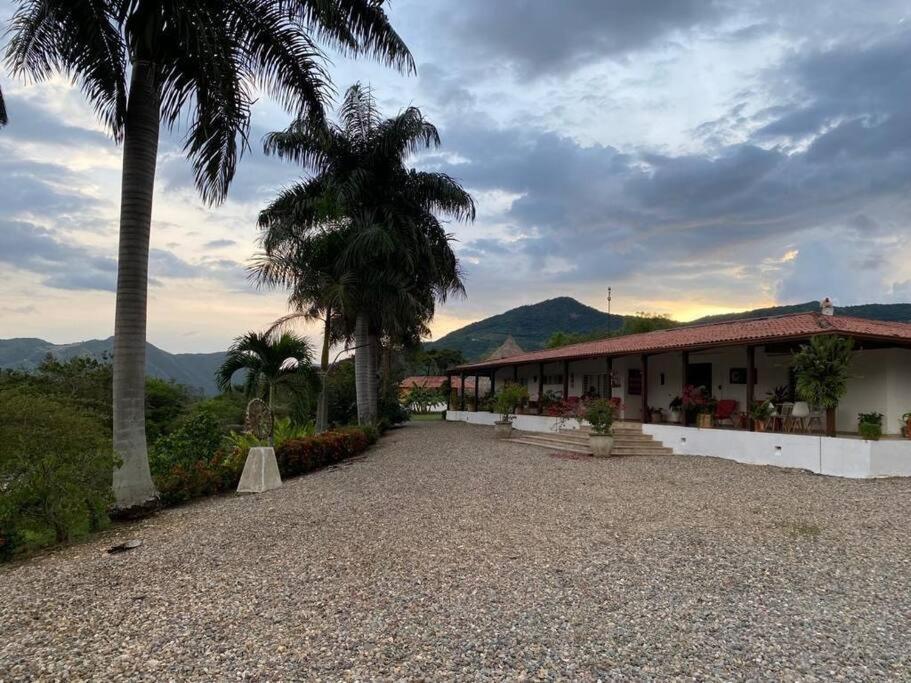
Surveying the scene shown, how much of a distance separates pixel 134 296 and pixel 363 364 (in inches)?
492

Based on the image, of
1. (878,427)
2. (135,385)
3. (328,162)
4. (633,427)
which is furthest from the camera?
(328,162)

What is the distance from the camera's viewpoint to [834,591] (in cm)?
497

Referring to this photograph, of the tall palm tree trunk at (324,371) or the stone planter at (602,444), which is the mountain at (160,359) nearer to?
the tall palm tree trunk at (324,371)

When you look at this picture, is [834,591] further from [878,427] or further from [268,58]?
[268,58]

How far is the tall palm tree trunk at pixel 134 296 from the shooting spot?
26.4 ft

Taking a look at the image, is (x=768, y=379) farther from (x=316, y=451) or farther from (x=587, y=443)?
(x=316, y=451)

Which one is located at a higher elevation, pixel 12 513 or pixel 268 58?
pixel 268 58

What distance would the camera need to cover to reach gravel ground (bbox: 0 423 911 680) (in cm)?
365

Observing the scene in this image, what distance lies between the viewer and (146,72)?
8312 mm

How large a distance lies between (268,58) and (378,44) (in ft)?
6.18

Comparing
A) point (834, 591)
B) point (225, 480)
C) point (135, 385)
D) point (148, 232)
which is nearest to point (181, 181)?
point (148, 232)

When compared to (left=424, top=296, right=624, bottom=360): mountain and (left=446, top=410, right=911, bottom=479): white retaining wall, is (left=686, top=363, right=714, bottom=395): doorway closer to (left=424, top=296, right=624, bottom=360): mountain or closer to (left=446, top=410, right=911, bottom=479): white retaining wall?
(left=446, top=410, right=911, bottom=479): white retaining wall

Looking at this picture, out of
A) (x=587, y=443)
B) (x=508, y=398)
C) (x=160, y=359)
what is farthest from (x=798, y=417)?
(x=160, y=359)

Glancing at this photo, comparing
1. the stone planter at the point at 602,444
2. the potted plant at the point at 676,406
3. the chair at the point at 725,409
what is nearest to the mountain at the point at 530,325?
the potted plant at the point at 676,406
